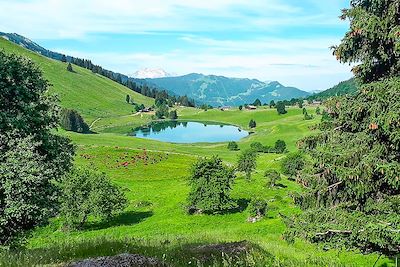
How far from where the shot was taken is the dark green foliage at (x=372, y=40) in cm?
1248

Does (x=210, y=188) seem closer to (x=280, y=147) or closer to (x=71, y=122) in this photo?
(x=280, y=147)

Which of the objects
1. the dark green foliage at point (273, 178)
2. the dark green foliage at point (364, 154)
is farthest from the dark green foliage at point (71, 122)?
the dark green foliage at point (364, 154)

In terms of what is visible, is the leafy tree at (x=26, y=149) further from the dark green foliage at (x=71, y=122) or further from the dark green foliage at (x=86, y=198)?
the dark green foliage at (x=71, y=122)

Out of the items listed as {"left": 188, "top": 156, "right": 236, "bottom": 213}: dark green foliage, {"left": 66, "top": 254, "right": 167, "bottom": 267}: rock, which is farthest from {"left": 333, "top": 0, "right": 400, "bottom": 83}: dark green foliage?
{"left": 188, "top": 156, "right": 236, "bottom": 213}: dark green foliage

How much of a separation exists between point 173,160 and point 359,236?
333 ft

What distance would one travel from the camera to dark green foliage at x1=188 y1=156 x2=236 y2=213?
5425 cm

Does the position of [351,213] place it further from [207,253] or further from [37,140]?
[37,140]

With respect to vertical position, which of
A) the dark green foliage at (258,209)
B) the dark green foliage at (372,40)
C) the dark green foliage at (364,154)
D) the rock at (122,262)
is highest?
the dark green foliage at (372,40)

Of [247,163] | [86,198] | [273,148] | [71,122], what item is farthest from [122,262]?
[71,122]

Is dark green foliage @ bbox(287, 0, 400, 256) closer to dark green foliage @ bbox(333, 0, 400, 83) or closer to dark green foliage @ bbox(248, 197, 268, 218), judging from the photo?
dark green foliage @ bbox(333, 0, 400, 83)

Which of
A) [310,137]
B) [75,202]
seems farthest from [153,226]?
[310,137]

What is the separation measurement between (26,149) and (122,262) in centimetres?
1343

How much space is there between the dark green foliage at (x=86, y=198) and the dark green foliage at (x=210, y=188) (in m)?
10.2

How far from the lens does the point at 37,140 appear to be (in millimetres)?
22312
